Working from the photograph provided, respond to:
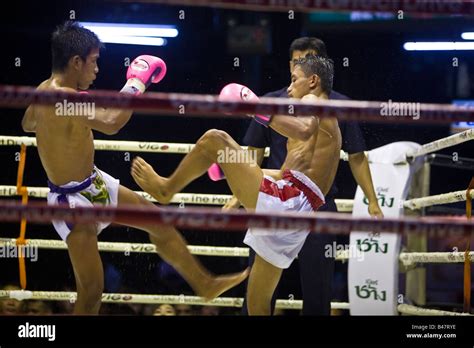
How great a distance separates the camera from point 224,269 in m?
4.77

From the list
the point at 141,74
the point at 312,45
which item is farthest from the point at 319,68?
the point at 141,74

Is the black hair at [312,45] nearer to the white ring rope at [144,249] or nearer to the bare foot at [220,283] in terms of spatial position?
the white ring rope at [144,249]

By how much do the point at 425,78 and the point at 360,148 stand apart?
106 cm

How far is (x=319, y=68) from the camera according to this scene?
329 centimetres

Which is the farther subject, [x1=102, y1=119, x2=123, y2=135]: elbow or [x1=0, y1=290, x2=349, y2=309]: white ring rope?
[x1=0, y1=290, x2=349, y2=309]: white ring rope

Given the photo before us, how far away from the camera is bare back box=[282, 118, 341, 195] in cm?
317

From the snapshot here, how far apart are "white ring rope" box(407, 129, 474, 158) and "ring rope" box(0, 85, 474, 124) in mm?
1150

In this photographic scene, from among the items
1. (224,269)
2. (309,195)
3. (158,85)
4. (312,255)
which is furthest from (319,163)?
(224,269)

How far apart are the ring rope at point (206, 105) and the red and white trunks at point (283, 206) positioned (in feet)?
3.34

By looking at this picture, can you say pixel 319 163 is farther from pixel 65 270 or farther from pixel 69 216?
pixel 65 270

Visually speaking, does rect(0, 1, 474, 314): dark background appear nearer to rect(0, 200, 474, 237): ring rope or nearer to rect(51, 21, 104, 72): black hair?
rect(51, 21, 104, 72): black hair

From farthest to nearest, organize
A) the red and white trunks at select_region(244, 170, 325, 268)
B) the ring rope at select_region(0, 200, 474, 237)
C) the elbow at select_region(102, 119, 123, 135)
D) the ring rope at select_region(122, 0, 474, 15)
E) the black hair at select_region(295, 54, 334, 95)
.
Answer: the black hair at select_region(295, 54, 334, 95), the red and white trunks at select_region(244, 170, 325, 268), the elbow at select_region(102, 119, 123, 135), the ring rope at select_region(122, 0, 474, 15), the ring rope at select_region(0, 200, 474, 237)

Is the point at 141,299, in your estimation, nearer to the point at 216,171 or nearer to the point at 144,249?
the point at 144,249

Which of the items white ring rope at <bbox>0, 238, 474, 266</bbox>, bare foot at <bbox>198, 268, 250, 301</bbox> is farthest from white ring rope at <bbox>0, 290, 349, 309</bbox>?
bare foot at <bbox>198, 268, 250, 301</bbox>
